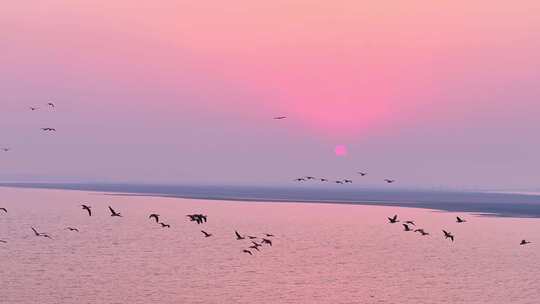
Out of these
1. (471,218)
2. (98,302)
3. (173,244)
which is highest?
(471,218)

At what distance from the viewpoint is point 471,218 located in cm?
18250

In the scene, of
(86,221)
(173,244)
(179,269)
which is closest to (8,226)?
(86,221)

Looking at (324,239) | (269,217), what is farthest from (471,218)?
(324,239)

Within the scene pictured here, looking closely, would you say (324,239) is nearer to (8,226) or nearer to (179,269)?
(179,269)

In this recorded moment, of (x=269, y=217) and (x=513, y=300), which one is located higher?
(x=269, y=217)

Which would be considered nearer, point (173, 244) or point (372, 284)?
point (372, 284)

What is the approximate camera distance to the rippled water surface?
7050 centimetres

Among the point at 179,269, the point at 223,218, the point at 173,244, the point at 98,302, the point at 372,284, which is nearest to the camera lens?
the point at 98,302

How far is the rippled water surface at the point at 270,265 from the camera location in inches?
2776

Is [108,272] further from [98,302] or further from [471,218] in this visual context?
[471,218]

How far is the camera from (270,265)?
297ft

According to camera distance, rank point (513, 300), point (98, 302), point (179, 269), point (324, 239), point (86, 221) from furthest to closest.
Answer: point (86, 221)
point (324, 239)
point (179, 269)
point (513, 300)
point (98, 302)

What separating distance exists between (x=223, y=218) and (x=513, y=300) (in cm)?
11100

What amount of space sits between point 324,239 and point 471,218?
66220 millimetres
